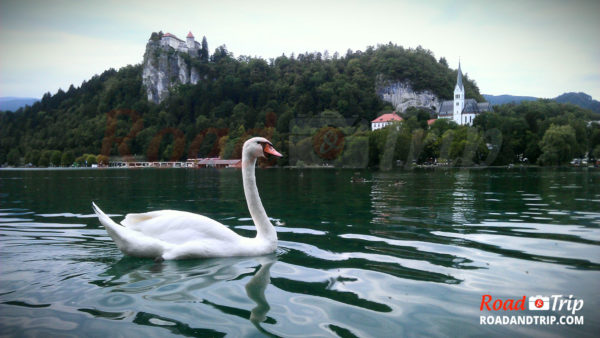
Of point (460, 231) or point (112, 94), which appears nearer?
point (460, 231)

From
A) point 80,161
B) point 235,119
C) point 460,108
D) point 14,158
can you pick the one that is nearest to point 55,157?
point 80,161

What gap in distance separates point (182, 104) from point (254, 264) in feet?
648

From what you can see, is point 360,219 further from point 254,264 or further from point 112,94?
point 112,94

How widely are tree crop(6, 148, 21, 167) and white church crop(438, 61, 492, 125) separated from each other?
181 metres

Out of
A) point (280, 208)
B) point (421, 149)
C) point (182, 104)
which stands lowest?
point (280, 208)

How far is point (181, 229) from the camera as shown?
602 cm

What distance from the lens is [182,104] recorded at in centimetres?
19212

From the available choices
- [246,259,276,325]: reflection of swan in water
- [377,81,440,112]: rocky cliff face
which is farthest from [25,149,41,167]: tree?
[246,259,276,325]: reflection of swan in water

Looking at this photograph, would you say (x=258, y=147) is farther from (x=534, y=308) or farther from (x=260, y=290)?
(x=534, y=308)

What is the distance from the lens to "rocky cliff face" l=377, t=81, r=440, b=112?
190 meters

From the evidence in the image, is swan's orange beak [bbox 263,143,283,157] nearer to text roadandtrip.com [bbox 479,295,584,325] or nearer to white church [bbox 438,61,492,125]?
text roadandtrip.com [bbox 479,295,584,325]

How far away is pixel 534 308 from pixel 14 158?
662 ft

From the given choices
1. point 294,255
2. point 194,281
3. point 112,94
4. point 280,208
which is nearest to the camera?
point 194,281

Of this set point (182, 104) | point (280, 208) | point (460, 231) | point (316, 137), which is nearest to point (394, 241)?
point (460, 231)
